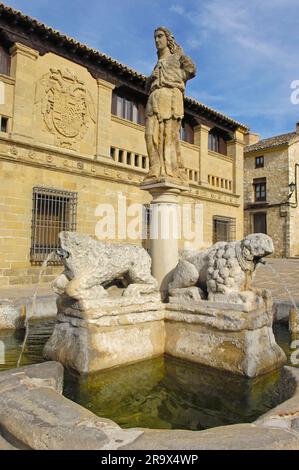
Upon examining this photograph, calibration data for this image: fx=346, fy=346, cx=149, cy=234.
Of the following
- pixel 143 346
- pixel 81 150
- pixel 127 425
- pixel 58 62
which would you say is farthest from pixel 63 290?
pixel 58 62

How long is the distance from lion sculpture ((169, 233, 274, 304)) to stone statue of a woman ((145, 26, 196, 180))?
1.37 m

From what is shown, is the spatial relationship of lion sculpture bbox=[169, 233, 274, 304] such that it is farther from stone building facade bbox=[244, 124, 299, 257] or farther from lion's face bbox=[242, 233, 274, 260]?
stone building facade bbox=[244, 124, 299, 257]

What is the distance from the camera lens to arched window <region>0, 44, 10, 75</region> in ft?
37.9

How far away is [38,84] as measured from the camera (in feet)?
39.3

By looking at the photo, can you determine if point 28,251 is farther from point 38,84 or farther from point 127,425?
point 127,425

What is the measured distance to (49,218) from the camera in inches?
473

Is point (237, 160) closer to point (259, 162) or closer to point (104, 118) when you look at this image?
point (259, 162)

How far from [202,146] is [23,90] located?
10.1 meters

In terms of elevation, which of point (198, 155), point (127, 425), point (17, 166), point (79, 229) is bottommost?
point (127, 425)

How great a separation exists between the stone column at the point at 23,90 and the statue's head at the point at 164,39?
772 centimetres

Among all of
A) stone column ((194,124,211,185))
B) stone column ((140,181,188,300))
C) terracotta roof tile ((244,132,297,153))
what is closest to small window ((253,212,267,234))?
terracotta roof tile ((244,132,297,153))

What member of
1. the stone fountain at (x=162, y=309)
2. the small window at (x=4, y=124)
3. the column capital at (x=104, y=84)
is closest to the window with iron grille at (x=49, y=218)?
the small window at (x=4, y=124)

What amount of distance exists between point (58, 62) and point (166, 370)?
12.3 metres

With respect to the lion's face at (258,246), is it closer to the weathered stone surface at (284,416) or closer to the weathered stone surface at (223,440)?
the weathered stone surface at (284,416)
